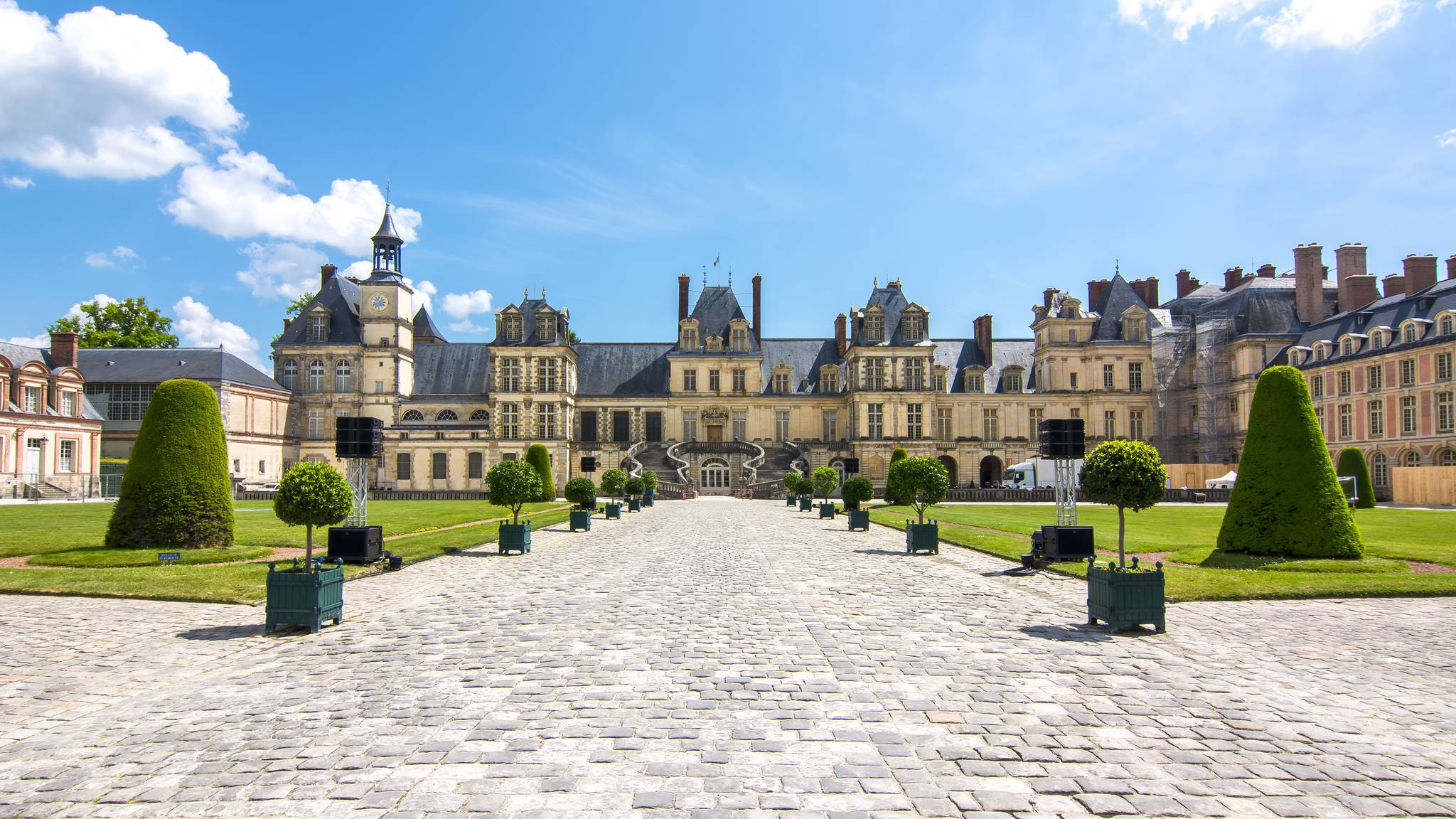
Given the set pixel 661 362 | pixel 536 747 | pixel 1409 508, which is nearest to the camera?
pixel 536 747

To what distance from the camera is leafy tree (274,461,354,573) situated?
483 inches

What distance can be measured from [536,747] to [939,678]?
3785mm

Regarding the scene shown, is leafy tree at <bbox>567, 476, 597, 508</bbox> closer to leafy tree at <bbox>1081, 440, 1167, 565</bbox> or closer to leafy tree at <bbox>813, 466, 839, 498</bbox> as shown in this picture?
leafy tree at <bbox>813, 466, 839, 498</bbox>

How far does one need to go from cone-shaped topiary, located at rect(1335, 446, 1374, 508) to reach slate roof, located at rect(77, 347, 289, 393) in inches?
2304

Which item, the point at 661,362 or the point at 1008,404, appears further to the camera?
the point at 661,362

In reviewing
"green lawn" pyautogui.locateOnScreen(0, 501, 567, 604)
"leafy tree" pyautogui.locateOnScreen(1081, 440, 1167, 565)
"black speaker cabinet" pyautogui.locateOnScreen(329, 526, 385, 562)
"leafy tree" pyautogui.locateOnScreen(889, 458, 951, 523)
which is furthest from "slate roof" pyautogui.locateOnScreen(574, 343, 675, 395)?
"leafy tree" pyautogui.locateOnScreen(1081, 440, 1167, 565)

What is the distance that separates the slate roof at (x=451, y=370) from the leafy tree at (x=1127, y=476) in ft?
170

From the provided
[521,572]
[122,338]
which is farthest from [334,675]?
[122,338]

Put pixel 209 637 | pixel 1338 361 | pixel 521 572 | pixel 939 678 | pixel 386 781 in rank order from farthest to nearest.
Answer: pixel 1338 361, pixel 521 572, pixel 209 637, pixel 939 678, pixel 386 781

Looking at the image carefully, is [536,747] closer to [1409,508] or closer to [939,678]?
[939,678]

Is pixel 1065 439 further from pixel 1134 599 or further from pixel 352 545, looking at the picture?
pixel 352 545

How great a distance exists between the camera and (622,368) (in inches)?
2480

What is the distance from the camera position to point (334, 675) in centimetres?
799

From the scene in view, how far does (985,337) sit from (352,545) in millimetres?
52923
